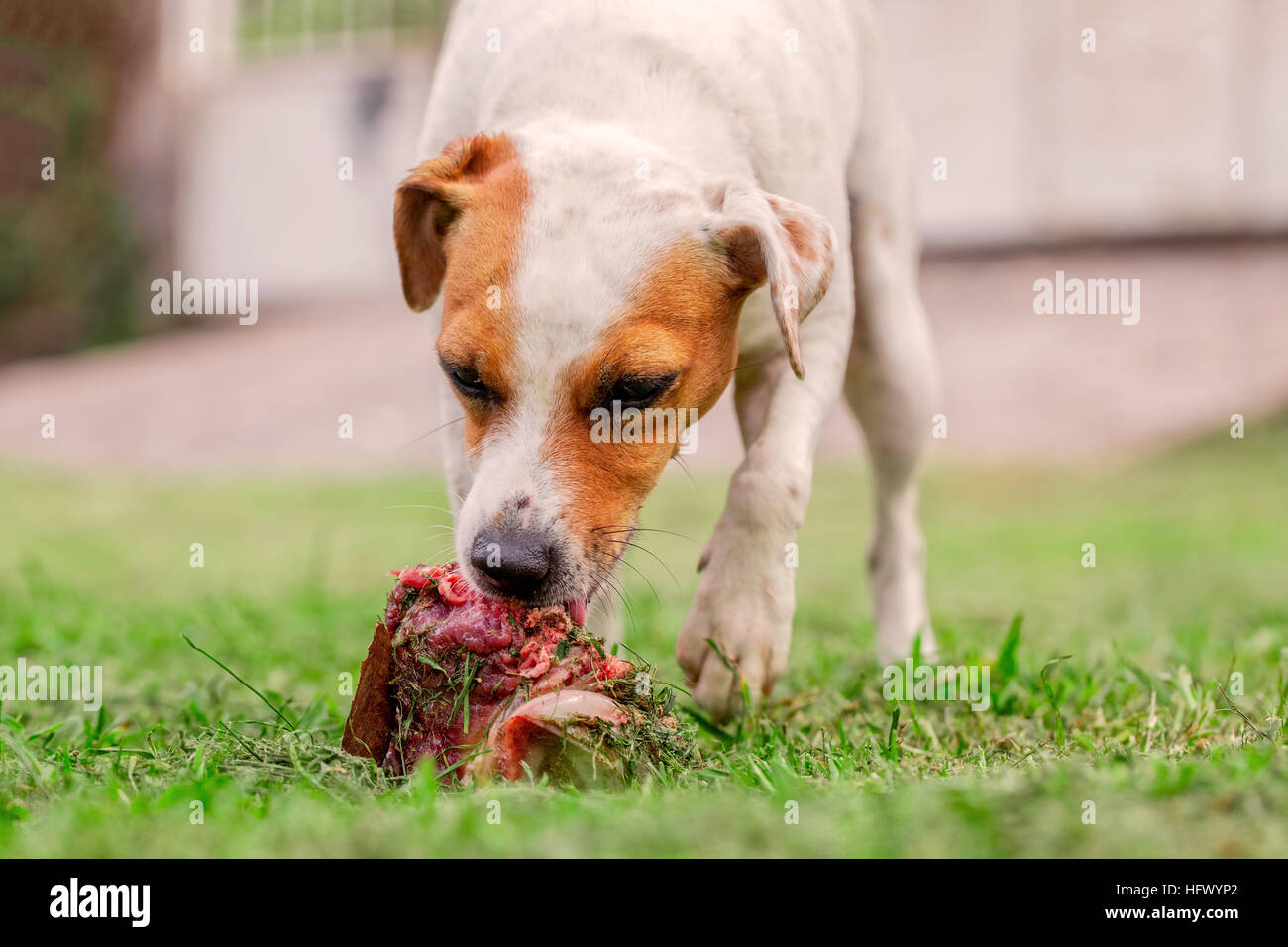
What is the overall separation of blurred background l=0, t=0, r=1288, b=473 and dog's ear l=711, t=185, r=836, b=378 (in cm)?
920

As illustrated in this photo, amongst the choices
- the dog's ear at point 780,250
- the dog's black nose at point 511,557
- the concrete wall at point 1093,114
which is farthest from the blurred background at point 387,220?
the dog's black nose at point 511,557

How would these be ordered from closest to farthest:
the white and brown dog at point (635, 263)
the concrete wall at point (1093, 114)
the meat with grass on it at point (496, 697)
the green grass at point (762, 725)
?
the green grass at point (762, 725) → the meat with grass on it at point (496, 697) → the white and brown dog at point (635, 263) → the concrete wall at point (1093, 114)

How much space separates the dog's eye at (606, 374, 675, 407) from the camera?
2.88 metres

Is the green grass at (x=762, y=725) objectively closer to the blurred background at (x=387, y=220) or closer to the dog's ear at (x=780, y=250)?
the dog's ear at (x=780, y=250)

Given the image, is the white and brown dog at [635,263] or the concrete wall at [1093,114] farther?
the concrete wall at [1093,114]

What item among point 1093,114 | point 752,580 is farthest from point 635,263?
point 1093,114

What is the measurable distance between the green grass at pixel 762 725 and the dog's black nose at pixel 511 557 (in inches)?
17.9

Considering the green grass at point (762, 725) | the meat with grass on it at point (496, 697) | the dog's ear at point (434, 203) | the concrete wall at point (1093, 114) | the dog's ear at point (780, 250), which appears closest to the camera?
the green grass at point (762, 725)

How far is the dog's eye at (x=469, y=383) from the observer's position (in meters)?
2.93

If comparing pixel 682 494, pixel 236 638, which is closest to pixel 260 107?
pixel 682 494

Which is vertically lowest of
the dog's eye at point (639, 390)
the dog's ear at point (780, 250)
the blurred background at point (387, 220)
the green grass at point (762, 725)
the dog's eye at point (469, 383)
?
the green grass at point (762, 725)

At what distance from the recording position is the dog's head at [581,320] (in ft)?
9.20

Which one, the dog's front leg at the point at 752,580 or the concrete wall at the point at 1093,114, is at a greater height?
the concrete wall at the point at 1093,114

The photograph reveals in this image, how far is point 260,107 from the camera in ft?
63.1
